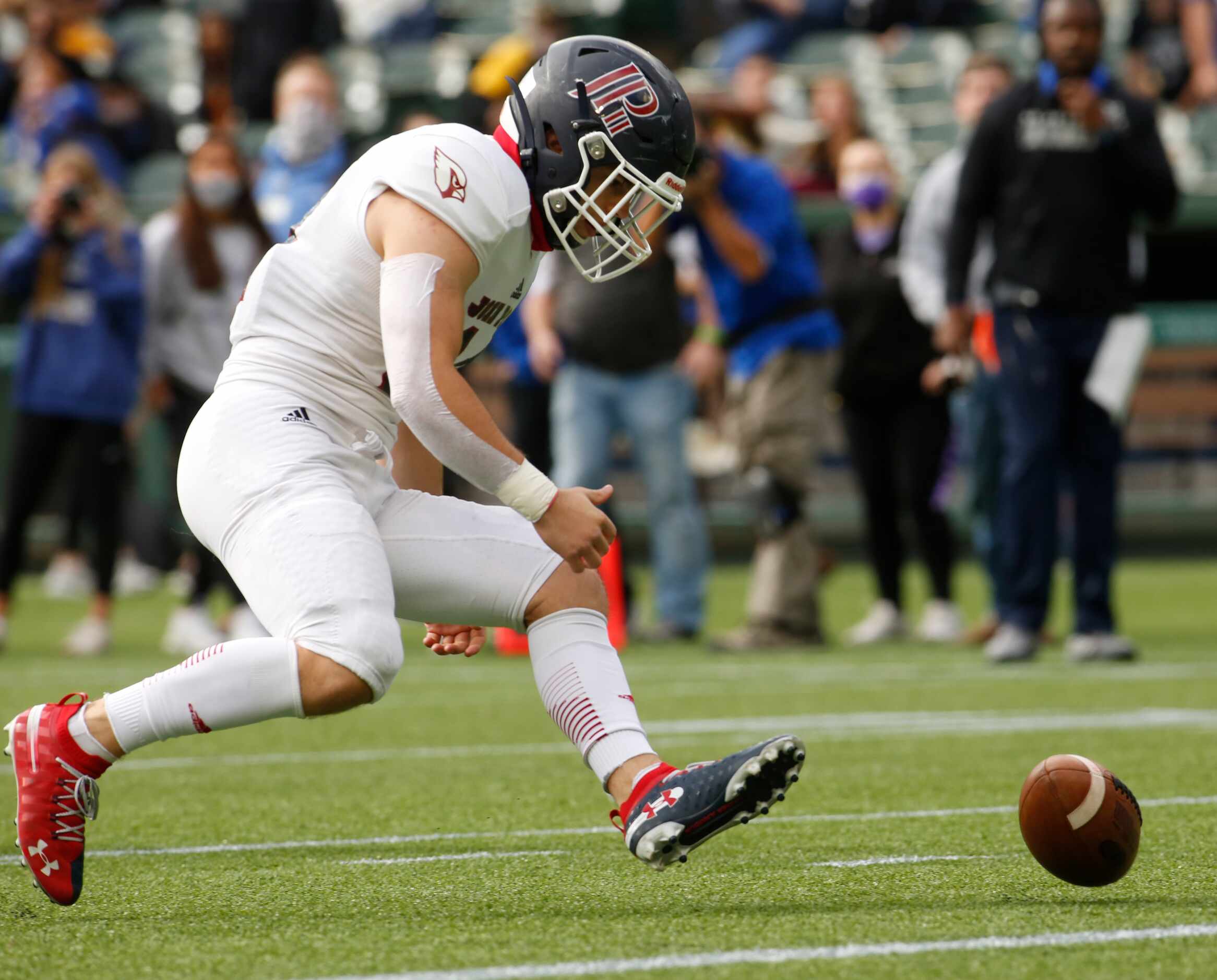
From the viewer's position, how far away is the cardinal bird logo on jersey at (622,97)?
11.1 ft

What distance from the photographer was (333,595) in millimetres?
3127

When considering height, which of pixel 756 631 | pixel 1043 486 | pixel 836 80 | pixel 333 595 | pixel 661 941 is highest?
pixel 333 595

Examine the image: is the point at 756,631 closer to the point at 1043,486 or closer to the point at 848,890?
the point at 1043,486

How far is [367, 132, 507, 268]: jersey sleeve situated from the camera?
3.24 m

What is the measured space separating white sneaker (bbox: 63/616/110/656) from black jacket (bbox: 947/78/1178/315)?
11.9 ft

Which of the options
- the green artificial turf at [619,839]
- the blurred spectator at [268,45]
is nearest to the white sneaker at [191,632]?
the green artificial turf at [619,839]

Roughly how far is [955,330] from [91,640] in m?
3.63

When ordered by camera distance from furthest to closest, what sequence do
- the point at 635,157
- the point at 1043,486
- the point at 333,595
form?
the point at 1043,486 → the point at 635,157 → the point at 333,595

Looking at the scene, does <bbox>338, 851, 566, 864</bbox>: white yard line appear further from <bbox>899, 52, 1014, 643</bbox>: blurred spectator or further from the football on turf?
<bbox>899, 52, 1014, 643</bbox>: blurred spectator

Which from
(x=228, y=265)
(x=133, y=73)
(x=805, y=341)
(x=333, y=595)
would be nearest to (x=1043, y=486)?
(x=805, y=341)

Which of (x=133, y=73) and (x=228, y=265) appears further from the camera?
(x=133, y=73)

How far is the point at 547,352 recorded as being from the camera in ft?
27.1

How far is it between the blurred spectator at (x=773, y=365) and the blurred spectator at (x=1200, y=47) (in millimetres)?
8128

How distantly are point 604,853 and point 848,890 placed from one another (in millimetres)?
602
